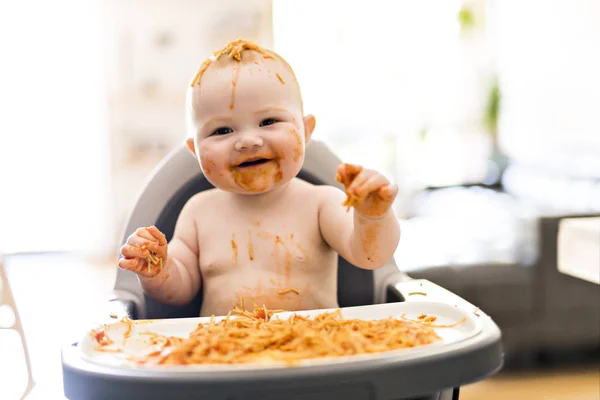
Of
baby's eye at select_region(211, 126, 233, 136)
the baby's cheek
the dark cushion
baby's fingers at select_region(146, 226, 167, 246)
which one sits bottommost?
the dark cushion

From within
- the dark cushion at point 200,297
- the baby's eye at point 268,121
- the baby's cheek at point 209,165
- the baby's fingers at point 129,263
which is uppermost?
the baby's eye at point 268,121

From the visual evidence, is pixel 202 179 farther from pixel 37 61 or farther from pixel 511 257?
pixel 37 61

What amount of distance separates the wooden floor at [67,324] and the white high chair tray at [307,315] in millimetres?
40

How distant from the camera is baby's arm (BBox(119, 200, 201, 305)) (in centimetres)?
72

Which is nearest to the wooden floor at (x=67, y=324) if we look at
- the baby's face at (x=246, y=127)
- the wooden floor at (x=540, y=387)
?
the wooden floor at (x=540, y=387)

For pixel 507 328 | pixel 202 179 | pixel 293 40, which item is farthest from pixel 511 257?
pixel 293 40

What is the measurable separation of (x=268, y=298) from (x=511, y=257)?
1155mm

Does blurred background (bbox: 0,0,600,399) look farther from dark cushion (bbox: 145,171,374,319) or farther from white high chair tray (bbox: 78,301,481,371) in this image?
white high chair tray (bbox: 78,301,481,371)

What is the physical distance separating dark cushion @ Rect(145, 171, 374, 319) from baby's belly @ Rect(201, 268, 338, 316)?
0.29ft

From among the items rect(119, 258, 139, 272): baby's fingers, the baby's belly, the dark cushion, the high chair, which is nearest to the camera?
the high chair

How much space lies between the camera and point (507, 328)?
1783mm

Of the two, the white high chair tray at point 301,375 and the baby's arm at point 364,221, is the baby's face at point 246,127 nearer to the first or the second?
the baby's arm at point 364,221

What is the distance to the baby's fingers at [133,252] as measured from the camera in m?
→ 0.71

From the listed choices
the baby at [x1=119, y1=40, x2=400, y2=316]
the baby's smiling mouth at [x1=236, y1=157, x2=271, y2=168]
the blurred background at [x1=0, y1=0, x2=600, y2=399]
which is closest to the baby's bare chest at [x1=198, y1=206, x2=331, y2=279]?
the baby at [x1=119, y1=40, x2=400, y2=316]
